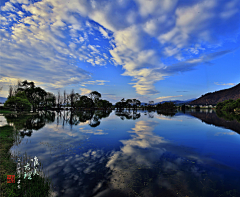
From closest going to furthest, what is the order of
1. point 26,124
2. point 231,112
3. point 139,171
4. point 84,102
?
point 139,171
point 26,124
point 231,112
point 84,102

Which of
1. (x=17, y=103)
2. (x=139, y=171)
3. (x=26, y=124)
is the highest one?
(x=17, y=103)

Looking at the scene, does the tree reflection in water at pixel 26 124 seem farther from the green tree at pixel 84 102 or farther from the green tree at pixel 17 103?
the green tree at pixel 84 102

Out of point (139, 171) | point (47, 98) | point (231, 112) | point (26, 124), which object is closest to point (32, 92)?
point (47, 98)

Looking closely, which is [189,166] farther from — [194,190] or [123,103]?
[123,103]

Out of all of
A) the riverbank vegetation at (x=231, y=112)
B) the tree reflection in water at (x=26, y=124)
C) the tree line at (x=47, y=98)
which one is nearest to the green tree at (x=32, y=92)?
the tree line at (x=47, y=98)

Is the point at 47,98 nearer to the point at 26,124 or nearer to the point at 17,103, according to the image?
the point at 17,103

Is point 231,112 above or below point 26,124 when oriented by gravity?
below

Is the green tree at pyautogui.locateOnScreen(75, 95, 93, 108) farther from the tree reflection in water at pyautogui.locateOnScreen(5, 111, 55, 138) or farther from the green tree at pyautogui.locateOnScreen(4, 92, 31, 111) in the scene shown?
the tree reflection in water at pyautogui.locateOnScreen(5, 111, 55, 138)

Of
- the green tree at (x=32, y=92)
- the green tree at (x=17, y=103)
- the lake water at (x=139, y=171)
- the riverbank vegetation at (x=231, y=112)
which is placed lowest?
the lake water at (x=139, y=171)

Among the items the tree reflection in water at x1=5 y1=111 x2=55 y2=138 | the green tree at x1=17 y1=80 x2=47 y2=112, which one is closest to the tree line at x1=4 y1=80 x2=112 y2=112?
the green tree at x1=17 y1=80 x2=47 y2=112

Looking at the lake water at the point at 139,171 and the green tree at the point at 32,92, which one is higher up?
the green tree at the point at 32,92

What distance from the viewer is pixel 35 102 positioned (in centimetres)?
8031

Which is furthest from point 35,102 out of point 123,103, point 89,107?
point 123,103

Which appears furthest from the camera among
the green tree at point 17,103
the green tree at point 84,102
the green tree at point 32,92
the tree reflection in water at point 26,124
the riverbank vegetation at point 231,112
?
the green tree at point 84,102
